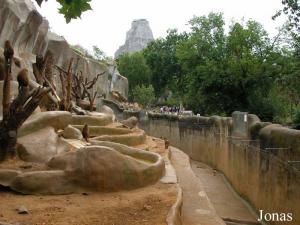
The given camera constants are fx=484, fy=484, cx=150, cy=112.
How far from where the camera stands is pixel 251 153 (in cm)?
1312

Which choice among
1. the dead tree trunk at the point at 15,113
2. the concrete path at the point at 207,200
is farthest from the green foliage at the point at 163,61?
the dead tree trunk at the point at 15,113

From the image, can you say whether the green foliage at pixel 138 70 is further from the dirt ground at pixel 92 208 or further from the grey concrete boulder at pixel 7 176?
the grey concrete boulder at pixel 7 176

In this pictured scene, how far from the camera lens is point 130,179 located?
7914mm

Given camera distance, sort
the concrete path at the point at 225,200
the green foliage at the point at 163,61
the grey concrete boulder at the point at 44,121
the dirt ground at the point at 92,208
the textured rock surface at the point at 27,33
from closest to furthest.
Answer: the dirt ground at the point at 92,208 → the grey concrete boulder at the point at 44,121 → the concrete path at the point at 225,200 → the textured rock surface at the point at 27,33 → the green foliage at the point at 163,61

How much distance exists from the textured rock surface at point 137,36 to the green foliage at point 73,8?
263ft

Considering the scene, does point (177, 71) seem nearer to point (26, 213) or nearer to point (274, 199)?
point (274, 199)

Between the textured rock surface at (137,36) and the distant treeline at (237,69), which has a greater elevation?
the textured rock surface at (137,36)

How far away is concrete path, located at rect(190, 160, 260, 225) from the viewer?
1191 centimetres

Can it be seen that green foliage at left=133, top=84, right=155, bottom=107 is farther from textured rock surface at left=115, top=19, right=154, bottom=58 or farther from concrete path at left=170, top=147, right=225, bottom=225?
textured rock surface at left=115, top=19, right=154, bottom=58

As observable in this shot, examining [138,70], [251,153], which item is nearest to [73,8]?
[251,153]

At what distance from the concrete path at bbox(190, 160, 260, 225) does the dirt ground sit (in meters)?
4.50

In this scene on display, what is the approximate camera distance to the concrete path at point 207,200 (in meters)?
7.66

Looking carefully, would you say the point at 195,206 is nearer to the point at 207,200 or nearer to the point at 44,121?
the point at 207,200

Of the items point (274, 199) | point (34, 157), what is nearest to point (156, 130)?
point (274, 199)
